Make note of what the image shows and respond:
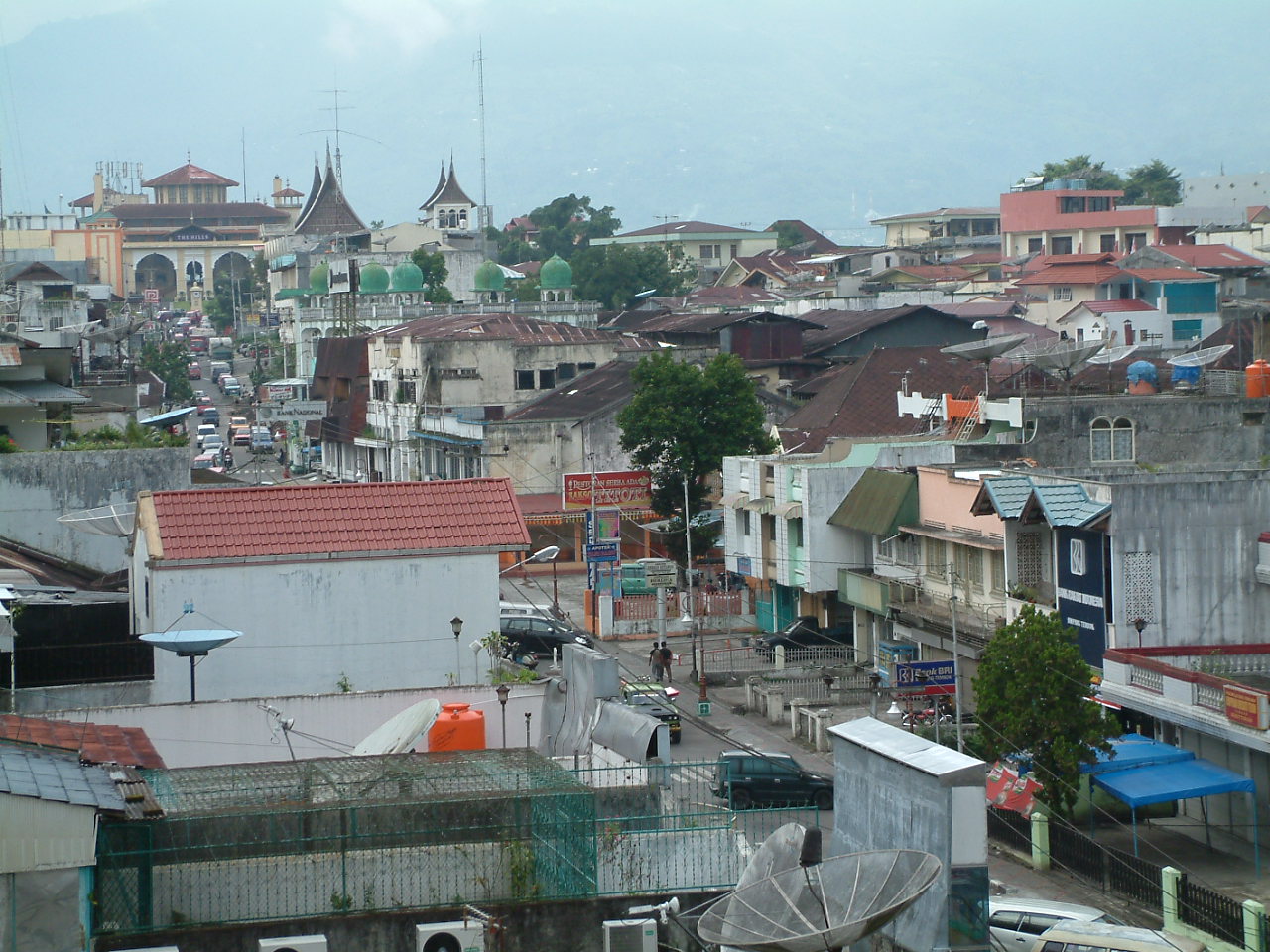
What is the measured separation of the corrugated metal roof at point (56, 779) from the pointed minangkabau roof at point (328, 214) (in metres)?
135

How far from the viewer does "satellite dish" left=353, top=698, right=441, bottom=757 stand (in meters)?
15.5

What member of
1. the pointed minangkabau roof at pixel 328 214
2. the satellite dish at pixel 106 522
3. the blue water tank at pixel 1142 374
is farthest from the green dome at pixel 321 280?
the satellite dish at pixel 106 522

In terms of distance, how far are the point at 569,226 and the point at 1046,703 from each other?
12855 centimetres

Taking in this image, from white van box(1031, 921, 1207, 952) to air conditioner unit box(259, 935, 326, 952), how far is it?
823 cm

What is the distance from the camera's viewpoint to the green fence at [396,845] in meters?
12.5

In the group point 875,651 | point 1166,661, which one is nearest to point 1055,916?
point 1166,661

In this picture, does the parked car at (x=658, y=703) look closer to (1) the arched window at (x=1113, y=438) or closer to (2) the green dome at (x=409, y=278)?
(1) the arched window at (x=1113, y=438)

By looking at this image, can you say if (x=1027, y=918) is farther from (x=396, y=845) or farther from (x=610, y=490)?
(x=610, y=490)

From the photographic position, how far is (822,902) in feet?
36.6

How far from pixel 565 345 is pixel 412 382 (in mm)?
5650

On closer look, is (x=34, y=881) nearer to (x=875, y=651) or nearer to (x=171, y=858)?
(x=171, y=858)

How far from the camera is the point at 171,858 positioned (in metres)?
12.5

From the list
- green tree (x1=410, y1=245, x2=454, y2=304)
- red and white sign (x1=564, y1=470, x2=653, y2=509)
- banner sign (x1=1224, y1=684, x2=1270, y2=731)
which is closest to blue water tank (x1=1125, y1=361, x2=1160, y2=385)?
red and white sign (x1=564, y1=470, x2=653, y2=509)

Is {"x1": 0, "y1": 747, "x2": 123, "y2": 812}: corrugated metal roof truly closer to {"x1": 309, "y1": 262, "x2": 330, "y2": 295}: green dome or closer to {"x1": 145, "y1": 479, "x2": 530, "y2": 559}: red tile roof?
{"x1": 145, "y1": 479, "x2": 530, "y2": 559}: red tile roof
